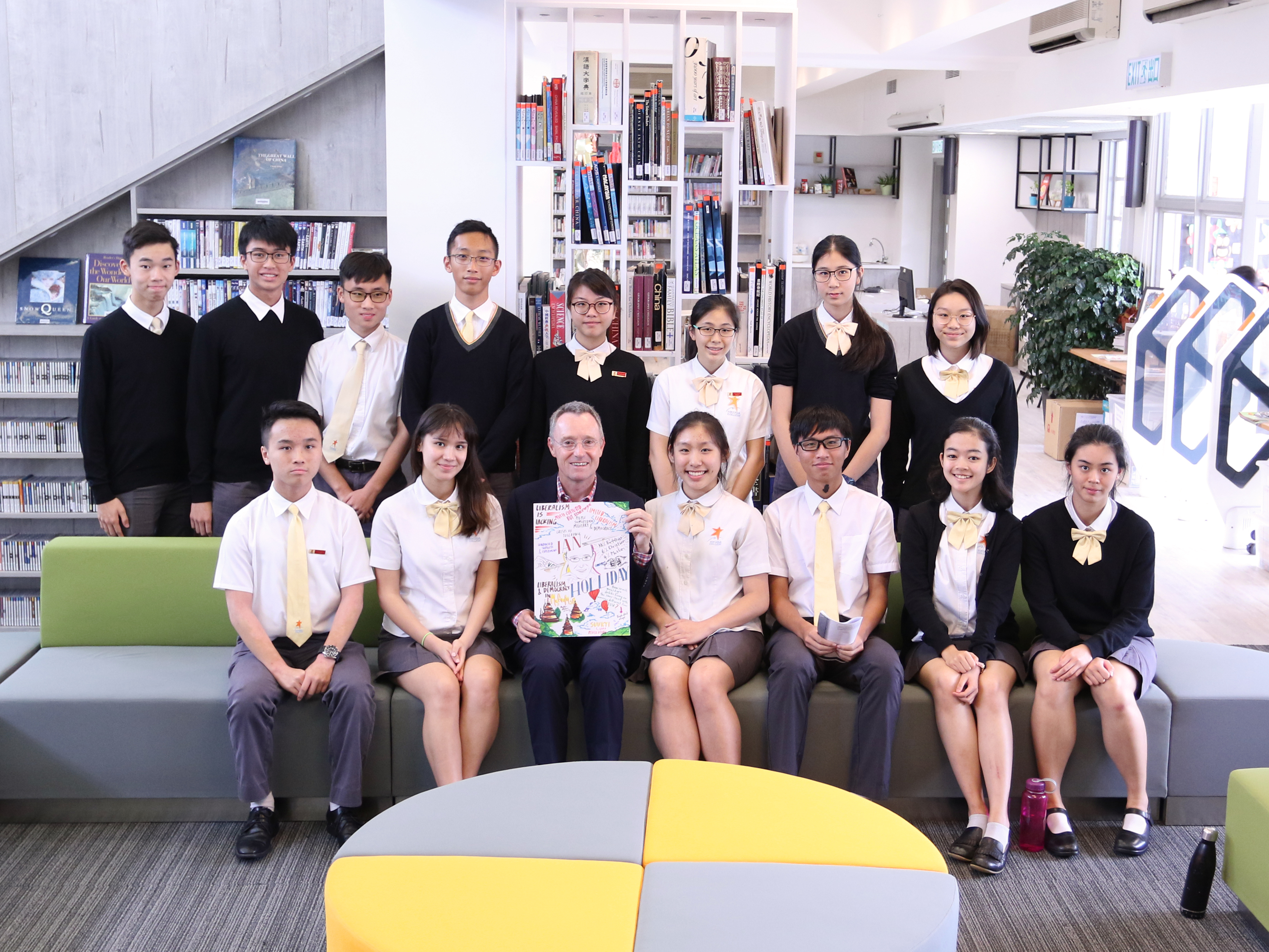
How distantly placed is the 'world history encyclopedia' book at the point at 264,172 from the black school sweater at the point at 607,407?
238cm

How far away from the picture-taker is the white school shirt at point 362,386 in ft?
14.5

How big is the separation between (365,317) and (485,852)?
2.36m

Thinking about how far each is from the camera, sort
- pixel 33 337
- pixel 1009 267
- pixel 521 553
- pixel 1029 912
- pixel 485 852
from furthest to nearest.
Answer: pixel 1009 267 < pixel 33 337 < pixel 521 553 < pixel 1029 912 < pixel 485 852

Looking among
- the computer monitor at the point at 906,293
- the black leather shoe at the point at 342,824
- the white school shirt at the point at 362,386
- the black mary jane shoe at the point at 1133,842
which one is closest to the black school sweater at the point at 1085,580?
the black mary jane shoe at the point at 1133,842

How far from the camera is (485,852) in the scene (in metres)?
2.58

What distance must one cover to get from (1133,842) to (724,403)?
1.95m

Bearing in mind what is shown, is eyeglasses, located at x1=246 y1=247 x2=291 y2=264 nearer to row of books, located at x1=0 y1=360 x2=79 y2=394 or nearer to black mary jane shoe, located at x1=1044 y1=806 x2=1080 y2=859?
row of books, located at x1=0 y1=360 x2=79 y2=394

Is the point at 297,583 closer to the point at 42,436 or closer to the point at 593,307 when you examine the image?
the point at 593,307

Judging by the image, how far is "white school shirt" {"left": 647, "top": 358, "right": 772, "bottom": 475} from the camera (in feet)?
14.3

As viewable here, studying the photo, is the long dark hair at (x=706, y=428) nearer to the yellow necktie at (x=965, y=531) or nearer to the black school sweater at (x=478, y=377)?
the yellow necktie at (x=965, y=531)

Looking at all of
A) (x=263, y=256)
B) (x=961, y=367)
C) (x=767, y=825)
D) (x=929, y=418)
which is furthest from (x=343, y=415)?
(x=767, y=825)

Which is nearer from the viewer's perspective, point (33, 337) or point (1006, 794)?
point (1006, 794)

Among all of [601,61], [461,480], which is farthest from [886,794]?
[601,61]

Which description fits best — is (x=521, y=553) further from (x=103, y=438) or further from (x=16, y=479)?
(x=16, y=479)
